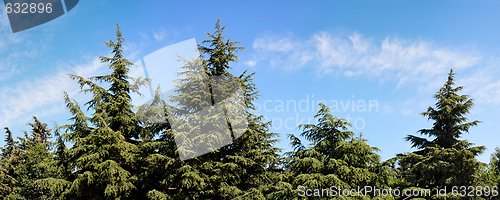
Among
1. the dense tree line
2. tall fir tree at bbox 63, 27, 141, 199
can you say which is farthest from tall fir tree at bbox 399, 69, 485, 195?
tall fir tree at bbox 63, 27, 141, 199

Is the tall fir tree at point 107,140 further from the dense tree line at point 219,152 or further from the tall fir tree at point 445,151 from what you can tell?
the tall fir tree at point 445,151

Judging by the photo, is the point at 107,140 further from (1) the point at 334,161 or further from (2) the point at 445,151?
(2) the point at 445,151

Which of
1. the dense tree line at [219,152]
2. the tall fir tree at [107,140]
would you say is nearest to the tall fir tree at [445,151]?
the dense tree line at [219,152]

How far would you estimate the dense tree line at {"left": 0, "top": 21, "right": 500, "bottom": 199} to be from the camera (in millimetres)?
14742

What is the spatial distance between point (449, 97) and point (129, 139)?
47.5 feet

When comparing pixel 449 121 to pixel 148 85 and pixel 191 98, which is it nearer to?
pixel 191 98

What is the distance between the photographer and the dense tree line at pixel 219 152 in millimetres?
14742

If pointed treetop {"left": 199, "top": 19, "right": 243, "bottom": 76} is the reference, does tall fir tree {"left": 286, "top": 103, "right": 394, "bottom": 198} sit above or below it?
below

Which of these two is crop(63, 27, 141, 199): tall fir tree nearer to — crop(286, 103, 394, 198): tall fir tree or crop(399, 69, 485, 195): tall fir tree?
crop(286, 103, 394, 198): tall fir tree

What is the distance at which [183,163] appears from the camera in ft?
50.3

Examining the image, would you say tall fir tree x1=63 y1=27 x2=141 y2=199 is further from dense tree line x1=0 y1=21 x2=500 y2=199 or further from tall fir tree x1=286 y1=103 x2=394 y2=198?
tall fir tree x1=286 y1=103 x2=394 y2=198

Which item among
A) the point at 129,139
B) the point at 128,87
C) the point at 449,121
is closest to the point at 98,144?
the point at 129,139

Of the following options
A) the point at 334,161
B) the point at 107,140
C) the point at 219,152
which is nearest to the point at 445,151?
the point at 334,161

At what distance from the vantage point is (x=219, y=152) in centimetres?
1623
